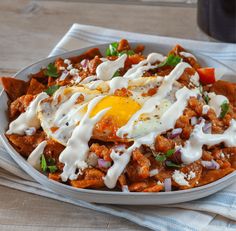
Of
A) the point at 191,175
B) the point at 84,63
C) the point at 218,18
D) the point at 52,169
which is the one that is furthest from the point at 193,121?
the point at 218,18

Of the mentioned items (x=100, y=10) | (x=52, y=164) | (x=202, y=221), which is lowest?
(x=100, y=10)

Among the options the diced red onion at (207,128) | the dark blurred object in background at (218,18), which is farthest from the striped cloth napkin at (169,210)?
the dark blurred object in background at (218,18)

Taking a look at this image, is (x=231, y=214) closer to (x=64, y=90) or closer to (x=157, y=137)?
(x=157, y=137)

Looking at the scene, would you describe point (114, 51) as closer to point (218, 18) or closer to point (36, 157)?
point (218, 18)

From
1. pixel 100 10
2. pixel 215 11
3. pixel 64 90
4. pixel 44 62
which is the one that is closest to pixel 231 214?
pixel 64 90

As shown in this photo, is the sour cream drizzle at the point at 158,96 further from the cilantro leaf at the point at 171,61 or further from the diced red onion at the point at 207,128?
the diced red onion at the point at 207,128

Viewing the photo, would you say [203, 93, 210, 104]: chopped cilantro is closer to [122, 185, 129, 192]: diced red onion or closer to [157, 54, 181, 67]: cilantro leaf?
A: [157, 54, 181, 67]: cilantro leaf
